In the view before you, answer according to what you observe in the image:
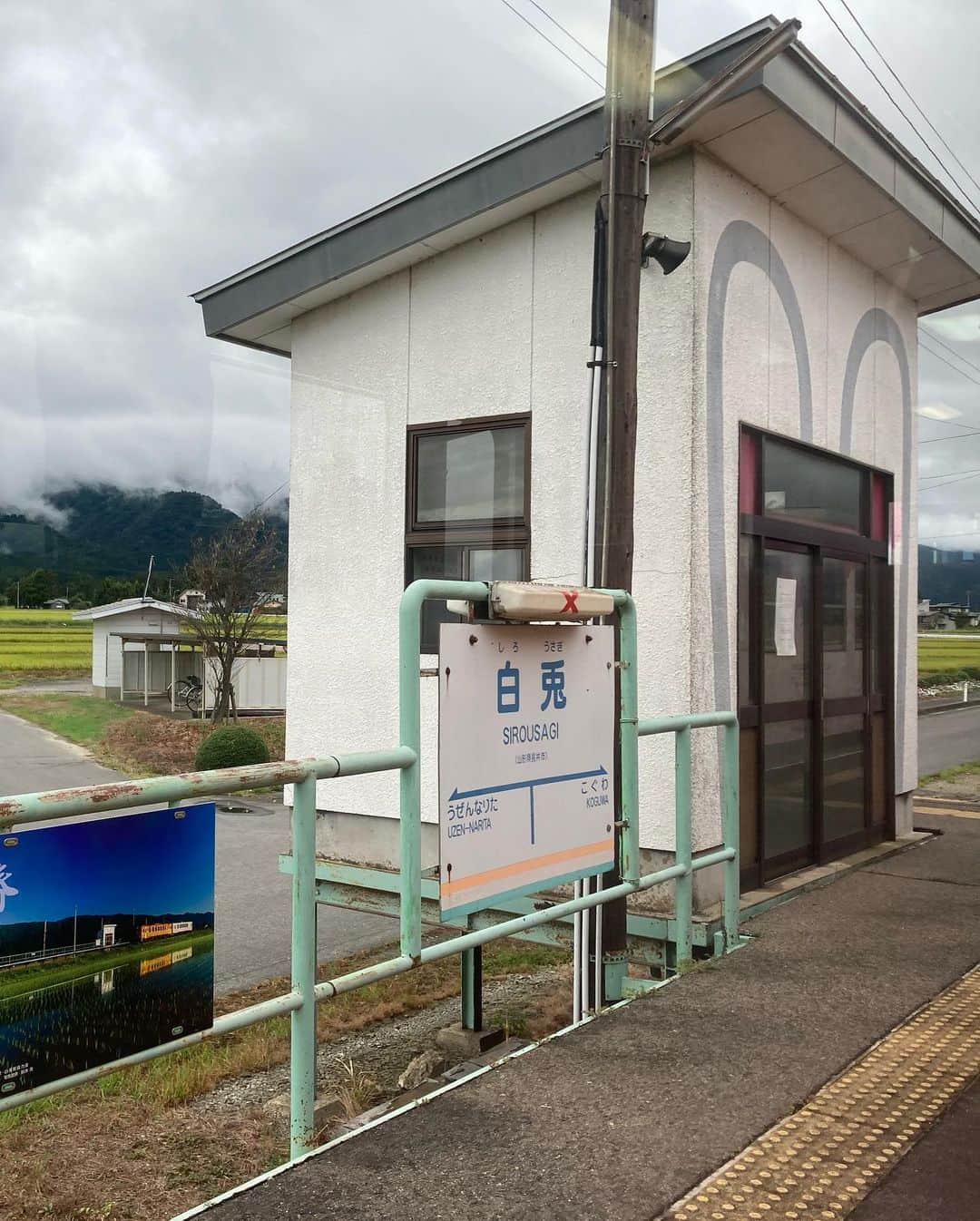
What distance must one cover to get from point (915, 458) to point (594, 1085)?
230 inches

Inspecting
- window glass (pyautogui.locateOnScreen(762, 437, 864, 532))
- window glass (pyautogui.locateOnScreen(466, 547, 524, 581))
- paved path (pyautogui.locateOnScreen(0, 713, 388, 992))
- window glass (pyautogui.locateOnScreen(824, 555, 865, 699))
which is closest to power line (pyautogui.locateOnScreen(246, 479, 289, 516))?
window glass (pyautogui.locateOnScreen(466, 547, 524, 581))

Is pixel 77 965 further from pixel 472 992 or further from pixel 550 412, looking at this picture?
pixel 550 412

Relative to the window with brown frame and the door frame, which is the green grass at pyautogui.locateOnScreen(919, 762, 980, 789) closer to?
the door frame

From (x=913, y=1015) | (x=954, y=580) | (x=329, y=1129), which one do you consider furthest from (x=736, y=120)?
(x=954, y=580)

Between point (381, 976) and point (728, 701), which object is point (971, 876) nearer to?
point (728, 701)

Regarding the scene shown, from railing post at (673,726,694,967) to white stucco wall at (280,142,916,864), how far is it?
820 millimetres

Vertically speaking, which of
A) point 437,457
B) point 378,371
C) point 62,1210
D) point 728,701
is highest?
point 378,371

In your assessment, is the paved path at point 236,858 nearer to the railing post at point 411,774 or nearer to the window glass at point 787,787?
the railing post at point 411,774

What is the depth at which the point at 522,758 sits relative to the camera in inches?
147

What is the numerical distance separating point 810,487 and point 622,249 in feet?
8.15

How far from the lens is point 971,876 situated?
20.7 feet

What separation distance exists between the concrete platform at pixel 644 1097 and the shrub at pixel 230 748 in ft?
4.39

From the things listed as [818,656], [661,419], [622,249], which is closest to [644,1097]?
[622,249]

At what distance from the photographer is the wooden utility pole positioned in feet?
15.4
